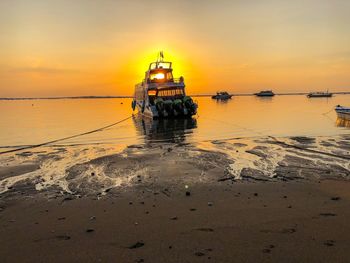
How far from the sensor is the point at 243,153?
15266 mm

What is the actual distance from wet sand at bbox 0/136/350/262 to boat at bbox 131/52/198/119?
27.3 metres

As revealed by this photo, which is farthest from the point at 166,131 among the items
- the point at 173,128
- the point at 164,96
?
the point at 164,96

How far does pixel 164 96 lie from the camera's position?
144 ft

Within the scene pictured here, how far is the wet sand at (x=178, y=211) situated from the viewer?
5156 millimetres

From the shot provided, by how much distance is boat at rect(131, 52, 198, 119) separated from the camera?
4044 cm

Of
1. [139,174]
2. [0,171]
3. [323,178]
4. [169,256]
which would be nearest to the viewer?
[169,256]

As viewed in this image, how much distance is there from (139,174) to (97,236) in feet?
17.4

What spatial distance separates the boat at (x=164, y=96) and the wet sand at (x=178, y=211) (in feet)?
89.5

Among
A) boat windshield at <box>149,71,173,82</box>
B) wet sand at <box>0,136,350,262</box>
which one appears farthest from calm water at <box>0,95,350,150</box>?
wet sand at <box>0,136,350,262</box>

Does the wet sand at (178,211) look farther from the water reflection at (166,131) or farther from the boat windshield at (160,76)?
the boat windshield at (160,76)

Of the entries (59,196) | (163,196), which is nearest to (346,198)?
(163,196)

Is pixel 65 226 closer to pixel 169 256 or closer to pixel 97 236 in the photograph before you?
pixel 97 236

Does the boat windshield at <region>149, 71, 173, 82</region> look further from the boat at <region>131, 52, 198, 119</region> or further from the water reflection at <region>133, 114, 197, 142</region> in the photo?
the water reflection at <region>133, 114, 197, 142</region>

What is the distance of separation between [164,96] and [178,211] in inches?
1472
